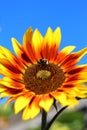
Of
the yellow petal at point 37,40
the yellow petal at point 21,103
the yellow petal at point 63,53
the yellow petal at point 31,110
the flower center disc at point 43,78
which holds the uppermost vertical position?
the yellow petal at point 37,40

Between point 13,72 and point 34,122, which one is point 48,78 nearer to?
point 13,72

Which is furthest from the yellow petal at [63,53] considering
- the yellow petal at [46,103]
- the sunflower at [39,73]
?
the yellow petal at [46,103]

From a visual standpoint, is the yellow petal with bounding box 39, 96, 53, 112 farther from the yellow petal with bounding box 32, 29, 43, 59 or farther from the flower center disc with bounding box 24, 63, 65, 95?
the yellow petal with bounding box 32, 29, 43, 59

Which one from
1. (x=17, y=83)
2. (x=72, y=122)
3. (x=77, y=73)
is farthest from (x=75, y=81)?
(x=72, y=122)

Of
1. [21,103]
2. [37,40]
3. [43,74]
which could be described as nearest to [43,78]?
[43,74]

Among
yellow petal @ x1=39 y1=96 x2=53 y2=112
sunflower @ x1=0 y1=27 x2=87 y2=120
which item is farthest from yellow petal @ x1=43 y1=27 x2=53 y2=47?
yellow petal @ x1=39 y1=96 x2=53 y2=112

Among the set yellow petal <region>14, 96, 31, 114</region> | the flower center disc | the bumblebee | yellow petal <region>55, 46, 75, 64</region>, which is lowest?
yellow petal <region>14, 96, 31, 114</region>

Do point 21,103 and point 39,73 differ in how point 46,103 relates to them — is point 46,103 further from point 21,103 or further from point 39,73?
point 39,73

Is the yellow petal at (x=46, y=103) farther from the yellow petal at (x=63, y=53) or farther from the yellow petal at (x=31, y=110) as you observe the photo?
the yellow petal at (x=63, y=53)
